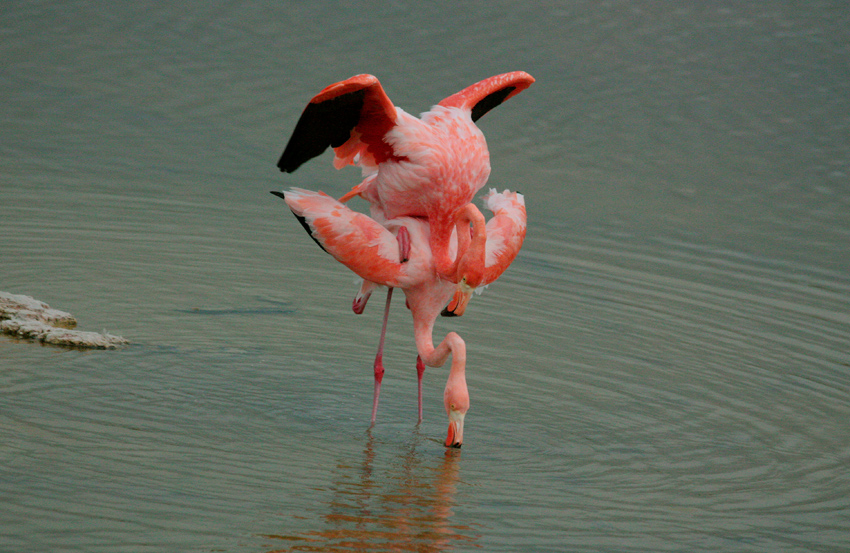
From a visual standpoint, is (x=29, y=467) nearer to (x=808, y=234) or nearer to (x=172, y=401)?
(x=172, y=401)

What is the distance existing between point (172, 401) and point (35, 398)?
736 mm

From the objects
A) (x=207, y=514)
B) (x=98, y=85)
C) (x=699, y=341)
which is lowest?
(x=207, y=514)

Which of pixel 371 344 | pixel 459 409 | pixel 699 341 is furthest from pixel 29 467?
pixel 699 341

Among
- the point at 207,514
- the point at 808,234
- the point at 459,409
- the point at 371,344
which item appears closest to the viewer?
the point at 207,514

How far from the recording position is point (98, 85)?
14.2 meters

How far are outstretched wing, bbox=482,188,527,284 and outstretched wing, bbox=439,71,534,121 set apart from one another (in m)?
0.72

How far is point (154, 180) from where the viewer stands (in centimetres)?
1141

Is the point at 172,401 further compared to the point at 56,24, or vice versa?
the point at 56,24

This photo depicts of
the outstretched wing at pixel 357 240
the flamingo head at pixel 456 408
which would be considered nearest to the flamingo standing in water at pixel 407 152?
the outstretched wing at pixel 357 240

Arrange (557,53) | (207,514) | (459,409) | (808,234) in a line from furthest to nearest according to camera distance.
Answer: (557,53), (808,234), (459,409), (207,514)

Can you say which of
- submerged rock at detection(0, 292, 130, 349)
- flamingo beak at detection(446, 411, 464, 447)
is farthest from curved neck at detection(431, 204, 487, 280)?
submerged rock at detection(0, 292, 130, 349)

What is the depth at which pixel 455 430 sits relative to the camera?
5.88m

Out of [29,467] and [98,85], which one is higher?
[98,85]

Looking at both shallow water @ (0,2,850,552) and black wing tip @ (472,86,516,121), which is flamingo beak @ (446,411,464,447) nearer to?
shallow water @ (0,2,850,552)
